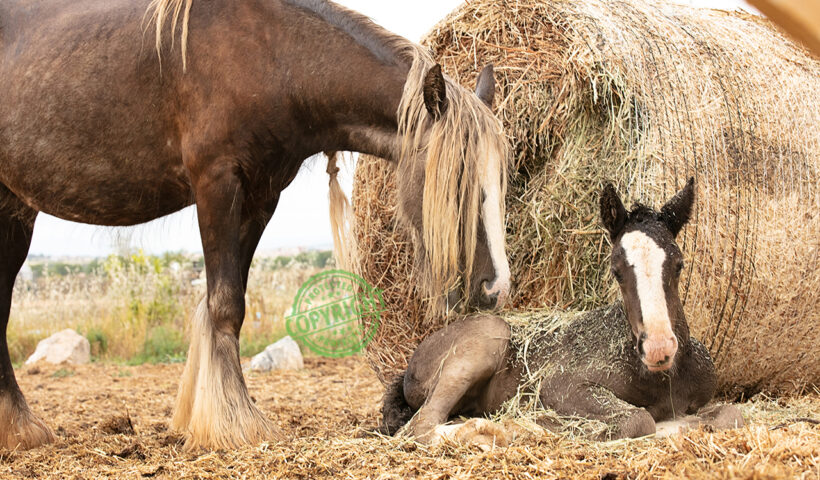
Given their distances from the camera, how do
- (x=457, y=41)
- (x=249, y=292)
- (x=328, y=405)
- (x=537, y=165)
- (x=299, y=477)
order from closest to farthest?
(x=299, y=477) → (x=537, y=165) → (x=457, y=41) → (x=328, y=405) → (x=249, y=292)

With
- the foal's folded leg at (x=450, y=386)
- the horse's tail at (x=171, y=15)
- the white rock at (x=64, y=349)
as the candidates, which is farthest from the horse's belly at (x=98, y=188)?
the white rock at (x=64, y=349)

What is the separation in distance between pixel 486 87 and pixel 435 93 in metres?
0.64

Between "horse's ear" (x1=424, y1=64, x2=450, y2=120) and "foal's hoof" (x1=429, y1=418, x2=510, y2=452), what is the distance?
1.31 meters

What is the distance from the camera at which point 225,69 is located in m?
3.46

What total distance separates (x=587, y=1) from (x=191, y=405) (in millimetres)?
3094

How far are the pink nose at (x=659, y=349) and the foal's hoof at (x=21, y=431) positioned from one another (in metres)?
3.05

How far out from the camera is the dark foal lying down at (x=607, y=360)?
3.03 metres

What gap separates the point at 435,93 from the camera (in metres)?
3.25

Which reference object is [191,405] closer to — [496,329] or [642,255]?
[496,329]

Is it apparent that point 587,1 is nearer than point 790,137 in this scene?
No

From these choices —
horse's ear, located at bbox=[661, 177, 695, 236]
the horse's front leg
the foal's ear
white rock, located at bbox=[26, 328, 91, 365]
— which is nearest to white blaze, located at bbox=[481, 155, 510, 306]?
the foal's ear

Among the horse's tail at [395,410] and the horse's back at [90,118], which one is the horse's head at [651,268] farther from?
the horse's back at [90,118]

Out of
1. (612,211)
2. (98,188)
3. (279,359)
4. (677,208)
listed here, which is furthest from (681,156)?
(279,359)

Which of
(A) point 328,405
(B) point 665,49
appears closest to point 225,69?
(B) point 665,49
